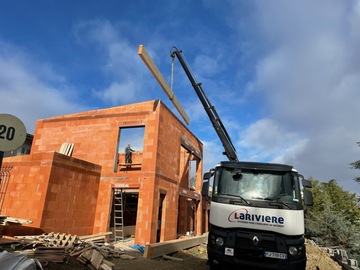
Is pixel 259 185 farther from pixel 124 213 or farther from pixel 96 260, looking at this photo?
pixel 124 213

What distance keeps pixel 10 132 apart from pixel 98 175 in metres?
10.8

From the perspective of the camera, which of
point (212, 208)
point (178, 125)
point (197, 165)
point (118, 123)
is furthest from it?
point (197, 165)

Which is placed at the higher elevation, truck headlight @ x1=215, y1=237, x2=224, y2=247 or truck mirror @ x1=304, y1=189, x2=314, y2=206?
truck mirror @ x1=304, y1=189, x2=314, y2=206

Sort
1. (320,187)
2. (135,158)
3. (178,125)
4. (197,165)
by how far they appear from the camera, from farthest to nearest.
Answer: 1. (320,187)
2. (197,165)
3. (135,158)
4. (178,125)

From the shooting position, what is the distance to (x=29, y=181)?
1166 cm

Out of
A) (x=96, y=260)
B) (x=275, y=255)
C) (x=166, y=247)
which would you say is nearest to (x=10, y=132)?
(x=96, y=260)

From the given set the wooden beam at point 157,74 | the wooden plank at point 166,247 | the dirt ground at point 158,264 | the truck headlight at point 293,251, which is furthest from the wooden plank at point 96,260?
the wooden beam at point 157,74

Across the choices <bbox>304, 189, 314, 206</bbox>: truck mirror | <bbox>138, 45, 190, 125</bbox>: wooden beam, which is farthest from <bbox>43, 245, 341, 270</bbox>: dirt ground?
<bbox>138, 45, 190, 125</bbox>: wooden beam

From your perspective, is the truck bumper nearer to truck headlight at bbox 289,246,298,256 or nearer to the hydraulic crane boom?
truck headlight at bbox 289,246,298,256

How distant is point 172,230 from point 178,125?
6.33 m

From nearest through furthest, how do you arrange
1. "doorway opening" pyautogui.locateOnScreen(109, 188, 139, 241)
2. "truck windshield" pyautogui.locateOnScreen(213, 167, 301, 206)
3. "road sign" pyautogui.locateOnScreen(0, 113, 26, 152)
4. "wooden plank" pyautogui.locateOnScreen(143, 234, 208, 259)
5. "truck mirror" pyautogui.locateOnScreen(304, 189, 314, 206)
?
1. "road sign" pyautogui.locateOnScreen(0, 113, 26, 152)
2. "truck windshield" pyautogui.locateOnScreen(213, 167, 301, 206)
3. "truck mirror" pyautogui.locateOnScreen(304, 189, 314, 206)
4. "wooden plank" pyautogui.locateOnScreen(143, 234, 208, 259)
5. "doorway opening" pyautogui.locateOnScreen(109, 188, 139, 241)

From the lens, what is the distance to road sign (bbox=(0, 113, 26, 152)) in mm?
3846

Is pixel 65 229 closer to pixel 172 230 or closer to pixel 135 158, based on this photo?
pixel 172 230

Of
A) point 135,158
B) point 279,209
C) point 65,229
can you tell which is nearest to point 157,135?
point 135,158
